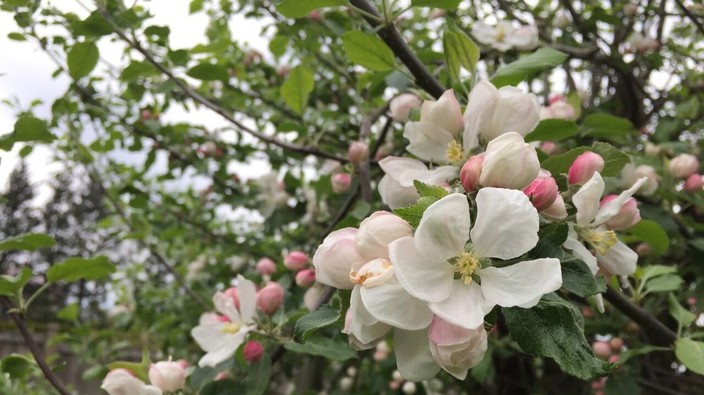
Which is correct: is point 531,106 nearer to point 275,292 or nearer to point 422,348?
point 422,348

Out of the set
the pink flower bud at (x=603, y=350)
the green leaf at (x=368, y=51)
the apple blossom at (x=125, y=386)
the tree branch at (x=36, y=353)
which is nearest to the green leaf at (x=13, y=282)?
the tree branch at (x=36, y=353)

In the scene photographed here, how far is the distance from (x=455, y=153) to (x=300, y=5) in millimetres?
369

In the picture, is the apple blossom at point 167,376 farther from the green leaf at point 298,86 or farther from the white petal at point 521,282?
the green leaf at point 298,86

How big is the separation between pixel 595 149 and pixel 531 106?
139 mm

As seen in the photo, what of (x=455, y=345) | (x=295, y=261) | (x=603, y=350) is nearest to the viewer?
(x=455, y=345)

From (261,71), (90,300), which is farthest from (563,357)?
(90,300)

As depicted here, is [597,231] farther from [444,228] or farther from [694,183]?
[694,183]

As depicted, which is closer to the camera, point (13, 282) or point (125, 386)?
point (125, 386)

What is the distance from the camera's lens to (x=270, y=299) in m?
1.13

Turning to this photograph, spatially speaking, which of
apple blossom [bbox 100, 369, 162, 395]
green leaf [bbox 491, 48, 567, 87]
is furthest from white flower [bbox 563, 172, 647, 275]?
apple blossom [bbox 100, 369, 162, 395]

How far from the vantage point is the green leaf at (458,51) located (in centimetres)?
94

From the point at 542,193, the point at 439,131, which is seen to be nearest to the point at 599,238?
the point at 542,193

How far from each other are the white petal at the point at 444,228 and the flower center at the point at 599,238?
267 mm

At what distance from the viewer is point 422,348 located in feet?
2.14
